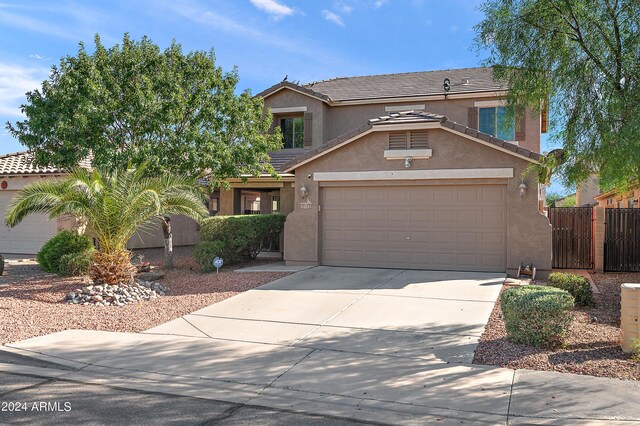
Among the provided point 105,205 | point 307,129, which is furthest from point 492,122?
point 105,205

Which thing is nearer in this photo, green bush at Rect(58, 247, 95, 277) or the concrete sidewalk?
the concrete sidewalk

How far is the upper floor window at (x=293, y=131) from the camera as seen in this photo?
2059 cm

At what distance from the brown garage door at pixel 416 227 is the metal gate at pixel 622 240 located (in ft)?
14.3

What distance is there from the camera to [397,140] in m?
14.2

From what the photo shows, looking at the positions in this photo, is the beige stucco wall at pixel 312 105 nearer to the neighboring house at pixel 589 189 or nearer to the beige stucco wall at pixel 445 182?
the beige stucco wall at pixel 445 182

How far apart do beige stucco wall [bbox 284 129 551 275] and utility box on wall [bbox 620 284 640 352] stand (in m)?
5.97

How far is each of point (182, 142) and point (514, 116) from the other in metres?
8.68

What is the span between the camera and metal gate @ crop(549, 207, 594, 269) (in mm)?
15664

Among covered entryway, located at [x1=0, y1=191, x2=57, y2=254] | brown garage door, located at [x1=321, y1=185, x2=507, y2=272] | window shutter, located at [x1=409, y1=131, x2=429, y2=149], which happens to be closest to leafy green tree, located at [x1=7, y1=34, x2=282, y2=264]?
brown garage door, located at [x1=321, y1=185, x2=507, y2=272]

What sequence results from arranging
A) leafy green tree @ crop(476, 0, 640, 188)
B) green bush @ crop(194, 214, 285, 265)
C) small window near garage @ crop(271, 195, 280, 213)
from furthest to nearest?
small window near garage @ crop(271, 195, 280, 213) → green bush @ crop(194, 214, 285, 265) → leafy green tree @ crop(476, 0, 640, 188)

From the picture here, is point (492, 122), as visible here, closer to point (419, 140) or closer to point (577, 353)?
point (419, 140)

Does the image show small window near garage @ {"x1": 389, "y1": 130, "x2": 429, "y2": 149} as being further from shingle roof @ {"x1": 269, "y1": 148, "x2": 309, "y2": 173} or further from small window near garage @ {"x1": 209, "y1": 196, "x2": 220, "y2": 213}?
small window near garage @ {"x1": 209, "y1": 196, "x2": 220, "y2": 213}

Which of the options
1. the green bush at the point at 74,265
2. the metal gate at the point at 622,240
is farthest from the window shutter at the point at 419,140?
the green bush at the point at 74,265

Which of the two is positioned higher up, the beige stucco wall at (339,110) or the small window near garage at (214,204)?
the beige stucco wall at (339,110)
